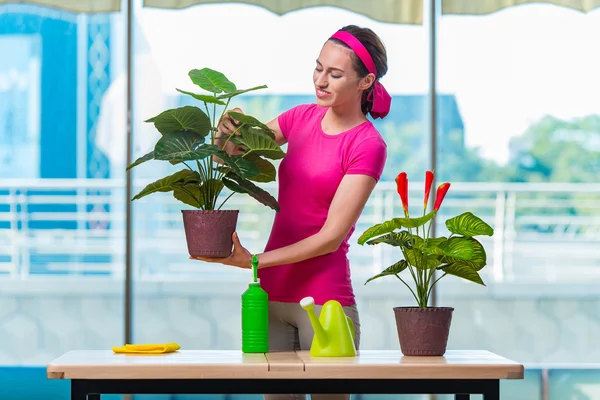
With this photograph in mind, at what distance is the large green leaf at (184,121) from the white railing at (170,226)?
1.67 metres

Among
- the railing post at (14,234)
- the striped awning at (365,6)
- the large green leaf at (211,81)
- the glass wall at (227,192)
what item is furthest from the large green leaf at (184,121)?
the railing post at (14,234)

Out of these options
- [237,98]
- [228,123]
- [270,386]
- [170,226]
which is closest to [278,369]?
[270,386]

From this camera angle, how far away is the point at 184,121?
2.19 m

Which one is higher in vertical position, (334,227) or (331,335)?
(334,227)

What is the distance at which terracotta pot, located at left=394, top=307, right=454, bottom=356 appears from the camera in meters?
2.09

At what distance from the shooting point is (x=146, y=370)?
1.91 meters

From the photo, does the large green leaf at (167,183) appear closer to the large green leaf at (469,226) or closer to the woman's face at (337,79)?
the woman's face at (337,79)

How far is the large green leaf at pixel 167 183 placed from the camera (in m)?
2.17

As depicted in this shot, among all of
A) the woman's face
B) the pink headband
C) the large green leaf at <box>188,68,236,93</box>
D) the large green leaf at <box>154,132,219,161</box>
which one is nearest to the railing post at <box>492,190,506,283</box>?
the pink headband

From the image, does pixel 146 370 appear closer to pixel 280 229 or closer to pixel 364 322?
pixel 280 229

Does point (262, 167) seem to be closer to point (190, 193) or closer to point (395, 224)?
point (190, 193)

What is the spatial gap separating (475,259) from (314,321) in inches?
16.7

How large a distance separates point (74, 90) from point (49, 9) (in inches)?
15.1

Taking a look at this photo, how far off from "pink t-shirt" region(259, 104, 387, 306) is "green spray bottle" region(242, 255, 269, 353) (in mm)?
219
